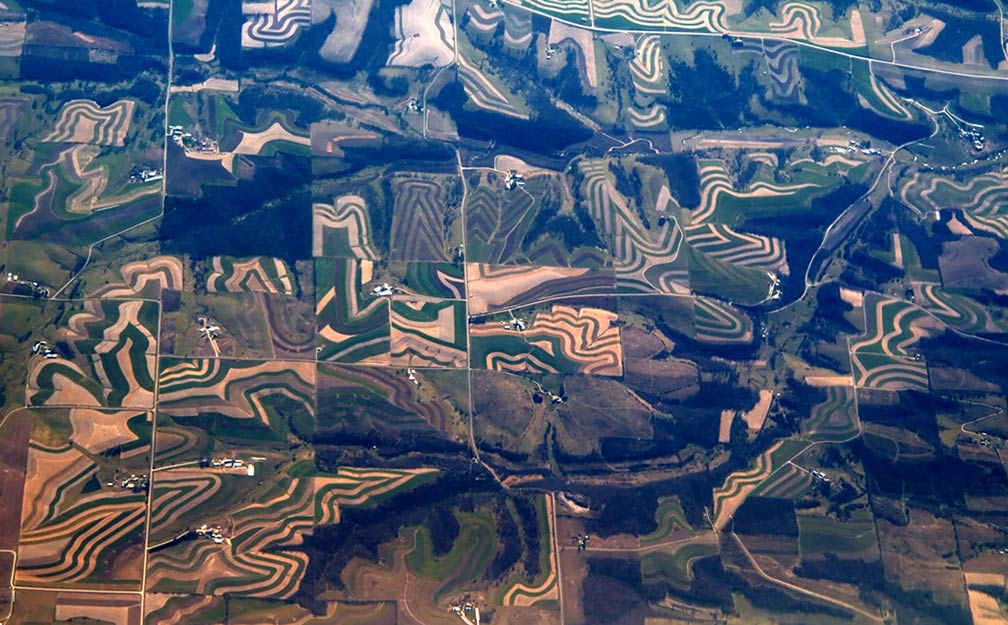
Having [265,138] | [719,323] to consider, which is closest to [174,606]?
[265,138]

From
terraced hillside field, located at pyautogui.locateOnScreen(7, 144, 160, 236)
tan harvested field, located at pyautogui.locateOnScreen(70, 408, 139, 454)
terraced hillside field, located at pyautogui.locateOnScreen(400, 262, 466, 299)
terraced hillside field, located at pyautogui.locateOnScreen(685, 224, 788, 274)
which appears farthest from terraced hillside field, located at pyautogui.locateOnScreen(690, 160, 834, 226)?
tan harvested field, located at pyautogui.locateOnScreen(70, 408, 139, 454)

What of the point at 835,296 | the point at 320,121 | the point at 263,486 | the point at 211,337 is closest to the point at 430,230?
the point at 320,121

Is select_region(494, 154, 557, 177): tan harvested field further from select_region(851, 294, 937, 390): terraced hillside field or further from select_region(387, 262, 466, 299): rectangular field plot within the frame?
select_region(851, 294, 937, 390): terraced hillside field

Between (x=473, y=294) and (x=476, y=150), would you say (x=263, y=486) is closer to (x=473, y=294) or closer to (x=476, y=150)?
(x=473, y=294)

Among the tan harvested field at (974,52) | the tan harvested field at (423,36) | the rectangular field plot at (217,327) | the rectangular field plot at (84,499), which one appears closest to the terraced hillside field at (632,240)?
the tan harvested field at (423,36)

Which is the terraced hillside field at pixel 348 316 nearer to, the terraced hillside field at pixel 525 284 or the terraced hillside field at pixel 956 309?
the terraced hillside field at pixel 525 284

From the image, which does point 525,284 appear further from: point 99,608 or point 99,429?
point 99,608
